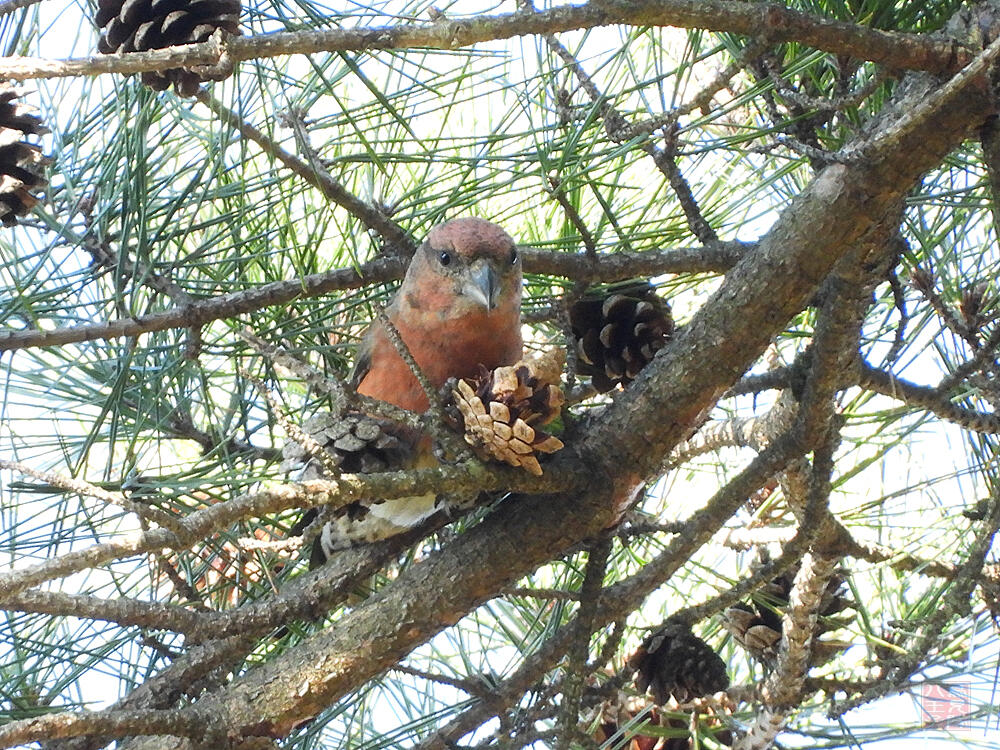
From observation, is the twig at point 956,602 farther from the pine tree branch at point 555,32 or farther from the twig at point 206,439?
the twig at point 206,439

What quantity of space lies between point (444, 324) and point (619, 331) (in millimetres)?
389

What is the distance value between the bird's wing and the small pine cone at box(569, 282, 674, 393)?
0.45 meters

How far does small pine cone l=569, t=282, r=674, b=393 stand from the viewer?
206 cm

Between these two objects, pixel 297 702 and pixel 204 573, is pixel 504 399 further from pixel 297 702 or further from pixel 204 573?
pixel 204 573

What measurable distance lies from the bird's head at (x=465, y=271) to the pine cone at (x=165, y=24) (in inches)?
25.8

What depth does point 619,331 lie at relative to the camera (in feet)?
6.89

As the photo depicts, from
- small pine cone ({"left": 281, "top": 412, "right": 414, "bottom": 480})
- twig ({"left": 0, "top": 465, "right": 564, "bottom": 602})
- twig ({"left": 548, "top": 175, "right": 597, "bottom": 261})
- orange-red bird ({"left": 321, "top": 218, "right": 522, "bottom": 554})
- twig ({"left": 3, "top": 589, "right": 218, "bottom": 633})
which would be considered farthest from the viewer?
orange-red bird ({"left": 321, "top": 218, "right": 522, "bottom": 554})

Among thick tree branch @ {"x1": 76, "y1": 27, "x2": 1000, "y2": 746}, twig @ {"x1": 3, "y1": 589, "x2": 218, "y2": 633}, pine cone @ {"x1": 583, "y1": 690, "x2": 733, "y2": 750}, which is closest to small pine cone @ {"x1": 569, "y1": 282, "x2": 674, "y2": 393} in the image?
thick tree branch @ {"x1": 76, "y1": 27, "x2": 1000, "y2": 746}

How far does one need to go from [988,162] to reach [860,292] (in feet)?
0.89

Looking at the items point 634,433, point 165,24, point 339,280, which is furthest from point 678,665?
point 165,24

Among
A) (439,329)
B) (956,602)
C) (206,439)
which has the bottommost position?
(956,602)

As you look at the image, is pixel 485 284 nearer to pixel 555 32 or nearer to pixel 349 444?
pixel 349 444

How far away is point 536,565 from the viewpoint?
1797 millimetres

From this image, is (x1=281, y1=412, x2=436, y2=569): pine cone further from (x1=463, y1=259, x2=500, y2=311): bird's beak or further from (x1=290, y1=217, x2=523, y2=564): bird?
Answer: (x1=463, y1=259, x2=500, y2=311): bird's beak
